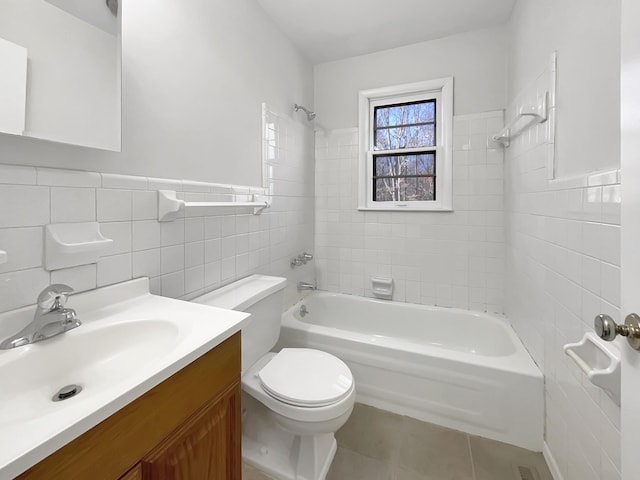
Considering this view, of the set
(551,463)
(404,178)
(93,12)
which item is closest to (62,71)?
(93,12)

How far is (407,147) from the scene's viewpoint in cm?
243

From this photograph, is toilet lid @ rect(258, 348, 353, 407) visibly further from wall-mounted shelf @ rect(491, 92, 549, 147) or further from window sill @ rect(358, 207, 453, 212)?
wall-mounted shelf @ rect(491, 92, 549, 147)

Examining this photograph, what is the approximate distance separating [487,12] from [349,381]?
96.7 inches

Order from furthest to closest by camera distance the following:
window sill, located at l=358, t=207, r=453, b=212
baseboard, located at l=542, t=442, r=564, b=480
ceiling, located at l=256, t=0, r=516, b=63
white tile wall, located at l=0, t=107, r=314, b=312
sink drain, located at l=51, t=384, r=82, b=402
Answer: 1. window sill, located at l=358, t=207, r=453, b=212
2. ceiling, located at l=256, t=0, r=516, b=63
3. baseboard, located at l=542, t=442, r=564, b=480
4. white tile wall, located at l=0, t=107, r=314, b=312
5. sink drain, located at l=51, t=384, r=82, b=402

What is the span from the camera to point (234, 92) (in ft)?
5.39

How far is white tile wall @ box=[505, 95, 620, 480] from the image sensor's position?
89 centimetres

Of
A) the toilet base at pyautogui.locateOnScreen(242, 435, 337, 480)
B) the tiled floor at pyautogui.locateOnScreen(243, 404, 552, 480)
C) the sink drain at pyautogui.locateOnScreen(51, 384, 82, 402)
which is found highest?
the sink drain at pyautogui.locateOnScreen(51, 384, 82, 402)

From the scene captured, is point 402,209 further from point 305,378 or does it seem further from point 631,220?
point 631,220

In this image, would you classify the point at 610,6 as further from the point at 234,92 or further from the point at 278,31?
the point at 278,31

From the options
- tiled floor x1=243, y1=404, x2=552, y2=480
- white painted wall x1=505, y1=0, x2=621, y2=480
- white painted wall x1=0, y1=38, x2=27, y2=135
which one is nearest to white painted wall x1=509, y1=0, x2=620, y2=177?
white painted wall x1=505, y1=0, x2=621, y2=480

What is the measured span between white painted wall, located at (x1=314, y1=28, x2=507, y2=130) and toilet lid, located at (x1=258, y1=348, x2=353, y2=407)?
1967 millimetres

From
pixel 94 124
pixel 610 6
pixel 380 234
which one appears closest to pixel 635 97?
pixel 610 6

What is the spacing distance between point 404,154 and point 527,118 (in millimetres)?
951

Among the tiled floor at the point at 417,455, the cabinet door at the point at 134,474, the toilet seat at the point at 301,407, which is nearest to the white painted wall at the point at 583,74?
the toilet seat at the point at 301,407
